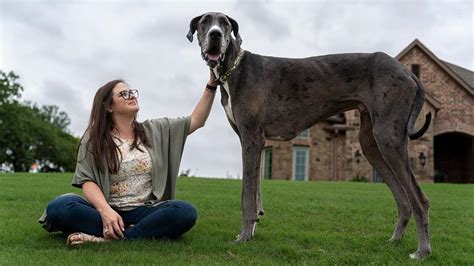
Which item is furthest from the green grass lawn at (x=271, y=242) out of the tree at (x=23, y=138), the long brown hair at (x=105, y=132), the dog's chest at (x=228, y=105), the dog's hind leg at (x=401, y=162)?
the tree at (x=23, y=138)

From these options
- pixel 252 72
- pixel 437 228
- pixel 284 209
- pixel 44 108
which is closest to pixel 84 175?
pixel 252 72

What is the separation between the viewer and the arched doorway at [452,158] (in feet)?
94.9

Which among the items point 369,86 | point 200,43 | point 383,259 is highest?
point 200,43

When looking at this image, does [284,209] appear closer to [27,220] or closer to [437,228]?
[437,228]

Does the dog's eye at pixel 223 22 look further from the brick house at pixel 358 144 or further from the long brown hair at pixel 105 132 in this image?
the brick house at pixel 358 144

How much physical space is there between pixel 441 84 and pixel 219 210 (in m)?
22.5

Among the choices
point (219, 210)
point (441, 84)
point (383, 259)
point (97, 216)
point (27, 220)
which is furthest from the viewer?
point (441, 84)

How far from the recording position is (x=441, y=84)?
2678 cm

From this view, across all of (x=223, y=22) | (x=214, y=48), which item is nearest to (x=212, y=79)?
(x=214, y=48)

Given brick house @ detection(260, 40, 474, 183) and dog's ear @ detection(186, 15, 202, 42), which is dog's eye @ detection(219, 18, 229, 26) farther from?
brick house @ detection(260, 40, 474, 183)

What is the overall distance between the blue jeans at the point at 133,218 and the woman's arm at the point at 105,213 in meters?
0.14

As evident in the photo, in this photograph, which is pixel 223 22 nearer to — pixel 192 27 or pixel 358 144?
pixel 192 27

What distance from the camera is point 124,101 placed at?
199 inches

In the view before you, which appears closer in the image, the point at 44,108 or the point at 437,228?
the point at 437,228
